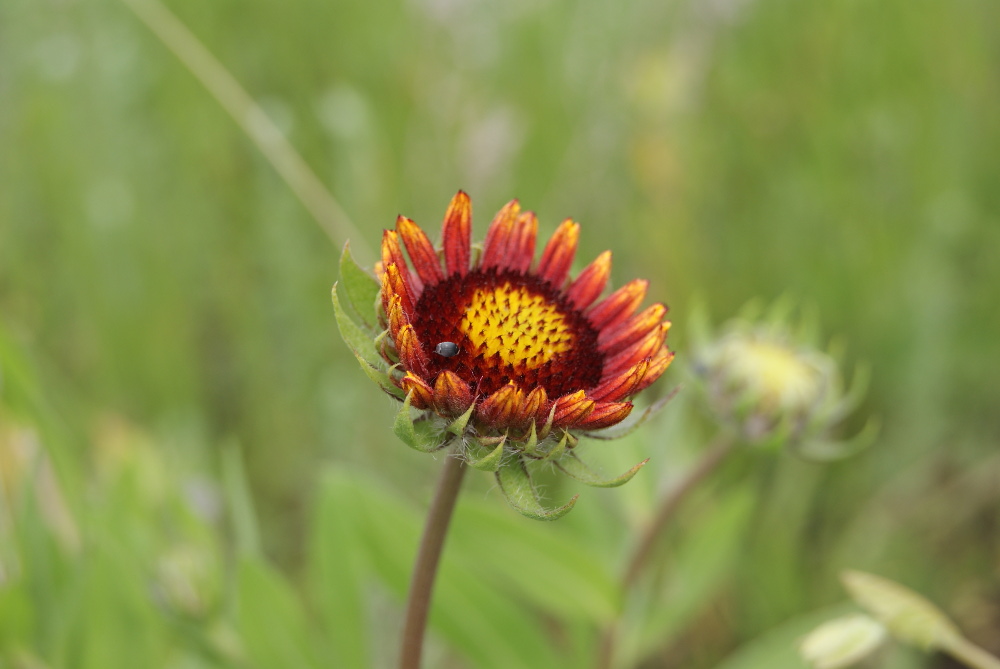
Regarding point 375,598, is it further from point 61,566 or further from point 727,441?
point 727,441

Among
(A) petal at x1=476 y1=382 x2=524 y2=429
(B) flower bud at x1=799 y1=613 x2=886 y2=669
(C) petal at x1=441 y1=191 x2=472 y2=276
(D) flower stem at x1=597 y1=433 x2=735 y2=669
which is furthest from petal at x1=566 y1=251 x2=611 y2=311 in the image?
(D) flower stem at x1=597 y1=433 x2=735 y2=669

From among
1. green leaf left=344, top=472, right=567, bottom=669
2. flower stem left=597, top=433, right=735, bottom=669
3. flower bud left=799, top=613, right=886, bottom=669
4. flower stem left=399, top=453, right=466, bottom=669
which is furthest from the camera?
flower stem left=597, top=433, right=735, bottom=669

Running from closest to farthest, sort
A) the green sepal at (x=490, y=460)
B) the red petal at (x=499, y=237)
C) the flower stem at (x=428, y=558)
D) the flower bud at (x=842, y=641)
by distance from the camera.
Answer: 1. the green sepal at (x=490, y=460)
2. the flower stem at (x=428, y=558)
3. the red petal at (x=499, y=237)
4. the flower bud at (x=842, y=641)

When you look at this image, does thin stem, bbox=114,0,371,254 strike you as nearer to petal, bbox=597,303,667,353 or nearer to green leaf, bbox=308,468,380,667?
green leaf, bbox=308,468,380,667

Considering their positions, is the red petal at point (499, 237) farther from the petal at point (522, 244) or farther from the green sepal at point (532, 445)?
the green sepal at point (532, 445)

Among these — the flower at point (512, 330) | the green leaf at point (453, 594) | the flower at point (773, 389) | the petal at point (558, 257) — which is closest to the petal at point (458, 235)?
the flower at point (512, 330)

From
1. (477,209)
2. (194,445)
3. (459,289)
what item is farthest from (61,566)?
(477,209)
